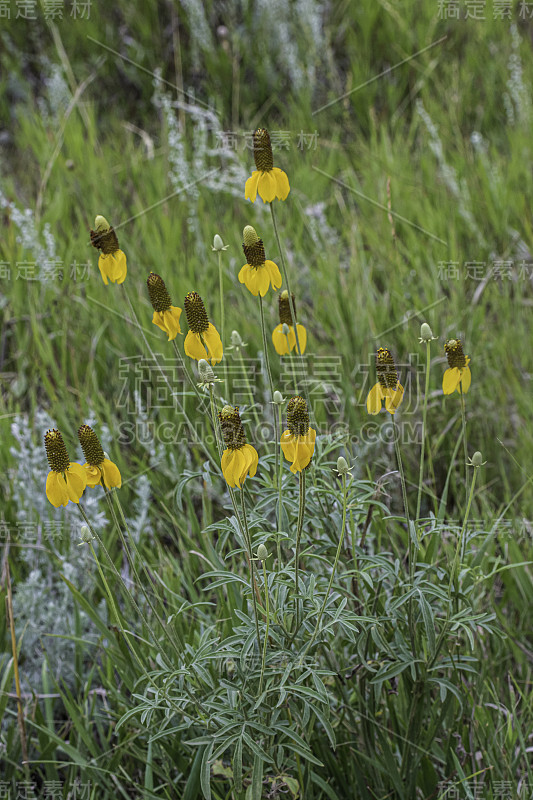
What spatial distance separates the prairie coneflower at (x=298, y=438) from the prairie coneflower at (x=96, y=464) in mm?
265

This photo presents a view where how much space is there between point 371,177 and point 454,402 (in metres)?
1.22

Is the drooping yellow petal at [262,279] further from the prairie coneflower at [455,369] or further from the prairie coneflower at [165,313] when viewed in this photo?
the prairie coneflower at [455,369]

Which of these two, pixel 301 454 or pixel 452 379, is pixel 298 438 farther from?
pixel 452 379

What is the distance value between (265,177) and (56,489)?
1.95 ft

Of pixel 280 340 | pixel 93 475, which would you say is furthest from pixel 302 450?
pixel 280 340

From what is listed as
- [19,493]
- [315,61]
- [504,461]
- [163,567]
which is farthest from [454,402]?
[315,61]

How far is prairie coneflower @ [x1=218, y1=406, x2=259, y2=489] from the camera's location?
956 mm

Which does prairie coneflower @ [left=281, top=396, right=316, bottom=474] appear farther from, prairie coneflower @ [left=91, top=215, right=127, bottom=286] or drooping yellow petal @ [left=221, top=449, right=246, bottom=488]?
prairie coneflower @ [left=91, top=215, right=127, bottom=286]

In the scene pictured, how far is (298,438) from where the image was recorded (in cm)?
96

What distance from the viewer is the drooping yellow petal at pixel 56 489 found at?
102cm

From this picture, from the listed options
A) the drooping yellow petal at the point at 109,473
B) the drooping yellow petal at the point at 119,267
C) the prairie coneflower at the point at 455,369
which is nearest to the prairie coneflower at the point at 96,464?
the drooping yellow petal at the point at 109,473

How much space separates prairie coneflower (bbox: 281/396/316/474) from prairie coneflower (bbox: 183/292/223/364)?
9.3 inches

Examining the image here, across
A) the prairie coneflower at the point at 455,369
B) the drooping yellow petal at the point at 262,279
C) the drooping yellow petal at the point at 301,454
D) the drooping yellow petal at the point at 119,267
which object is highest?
the drooping yellow petal at the point at 119,267

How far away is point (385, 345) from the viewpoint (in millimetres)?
2338
